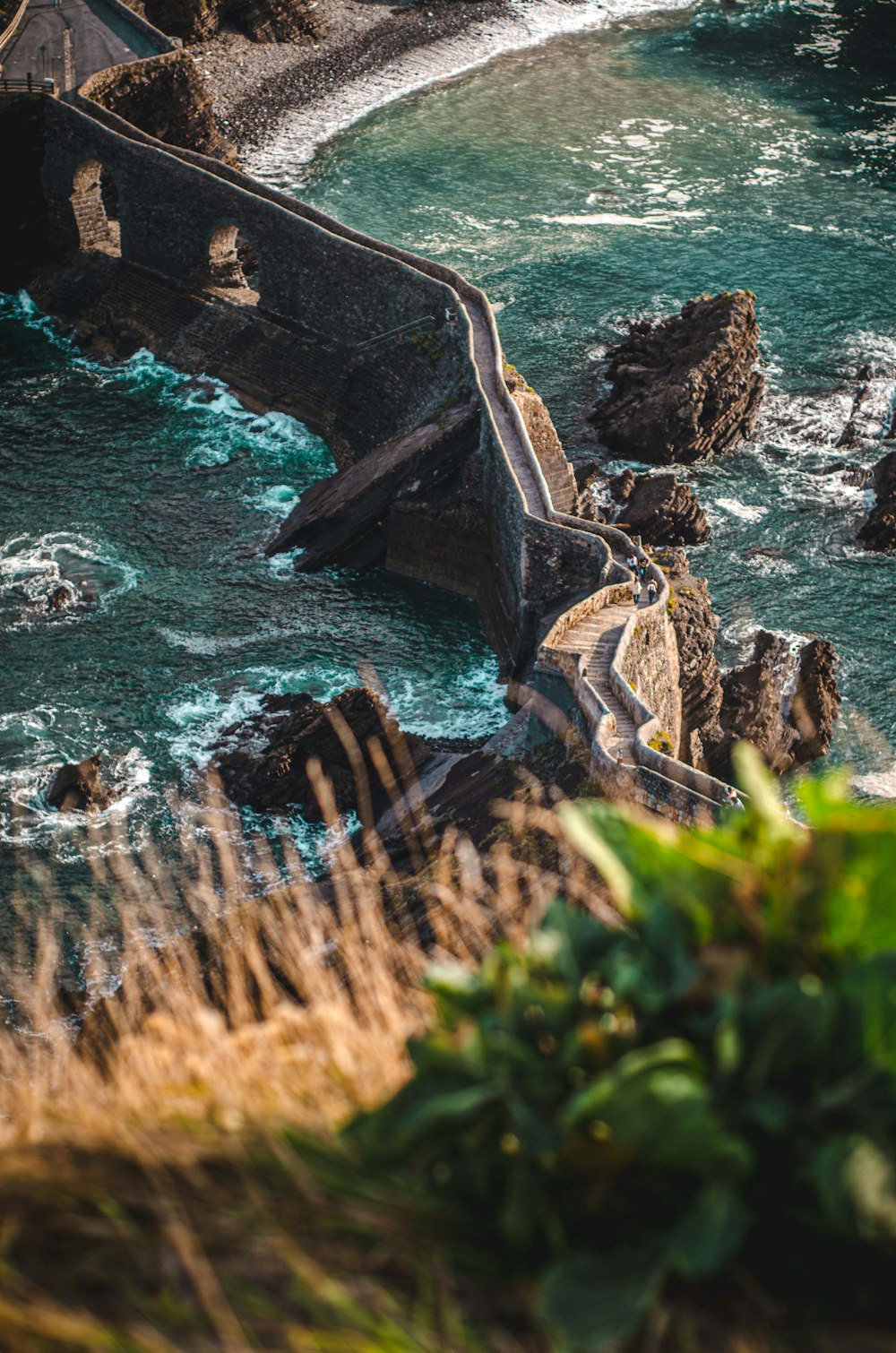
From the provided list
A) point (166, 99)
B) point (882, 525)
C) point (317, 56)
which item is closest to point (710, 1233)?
point (882, 525)

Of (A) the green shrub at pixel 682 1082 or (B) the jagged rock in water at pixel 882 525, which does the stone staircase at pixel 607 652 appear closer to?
(B) the jagged rock in water at pixel 882 525

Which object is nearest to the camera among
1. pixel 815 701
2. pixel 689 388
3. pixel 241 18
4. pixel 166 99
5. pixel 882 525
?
pixel 815 701

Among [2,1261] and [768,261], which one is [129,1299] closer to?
[2,1261]

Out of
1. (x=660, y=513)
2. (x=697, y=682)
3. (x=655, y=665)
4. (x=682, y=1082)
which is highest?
(x=682, y=1082)

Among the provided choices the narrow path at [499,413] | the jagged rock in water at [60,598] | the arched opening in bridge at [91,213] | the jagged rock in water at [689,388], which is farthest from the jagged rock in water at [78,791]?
the arched opening in bridge at [91,213]

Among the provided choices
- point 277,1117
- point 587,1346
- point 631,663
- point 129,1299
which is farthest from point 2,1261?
point 631,663

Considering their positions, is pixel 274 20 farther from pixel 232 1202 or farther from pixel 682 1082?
pixel 682 1082

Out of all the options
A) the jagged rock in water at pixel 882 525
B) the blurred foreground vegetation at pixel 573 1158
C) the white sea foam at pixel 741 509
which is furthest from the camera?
the white sea foam at pixel 741 509
